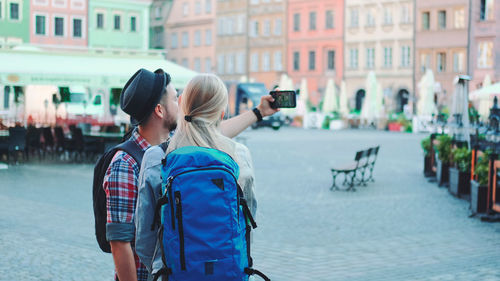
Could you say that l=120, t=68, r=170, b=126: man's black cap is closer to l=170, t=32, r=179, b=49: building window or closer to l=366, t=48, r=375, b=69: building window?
l=366, t=48, r=375, b=69: building window

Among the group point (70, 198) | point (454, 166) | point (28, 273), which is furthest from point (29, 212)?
point (454, 166)

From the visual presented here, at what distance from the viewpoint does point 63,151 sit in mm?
21000

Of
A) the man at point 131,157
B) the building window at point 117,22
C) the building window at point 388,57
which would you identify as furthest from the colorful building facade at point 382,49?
the man at point 131,157

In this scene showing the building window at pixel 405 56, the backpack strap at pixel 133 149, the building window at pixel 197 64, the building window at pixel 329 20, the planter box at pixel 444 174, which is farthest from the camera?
the building window at pixel 197 64

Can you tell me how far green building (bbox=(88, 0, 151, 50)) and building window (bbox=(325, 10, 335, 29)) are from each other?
45.2ft

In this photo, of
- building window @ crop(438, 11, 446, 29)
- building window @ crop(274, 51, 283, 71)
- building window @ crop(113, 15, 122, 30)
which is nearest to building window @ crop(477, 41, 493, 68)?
building window @ crop(438, 11, 446, 29)

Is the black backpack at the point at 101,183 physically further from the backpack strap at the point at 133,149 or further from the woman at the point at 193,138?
the woman at the point at 193,138

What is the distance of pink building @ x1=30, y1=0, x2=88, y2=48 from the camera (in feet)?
177

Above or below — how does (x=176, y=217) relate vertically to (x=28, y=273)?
above

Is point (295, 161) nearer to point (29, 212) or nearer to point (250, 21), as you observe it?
point (29, 212)

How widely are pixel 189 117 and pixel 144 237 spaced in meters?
0.47

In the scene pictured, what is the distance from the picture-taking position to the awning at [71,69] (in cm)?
1781

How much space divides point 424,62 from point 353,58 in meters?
6.92

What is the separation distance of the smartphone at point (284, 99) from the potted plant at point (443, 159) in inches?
508
